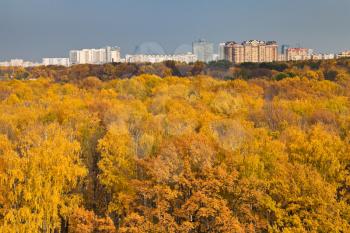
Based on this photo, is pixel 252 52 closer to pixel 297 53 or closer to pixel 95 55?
pixel 297 53

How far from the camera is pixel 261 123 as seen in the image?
32.8 metres

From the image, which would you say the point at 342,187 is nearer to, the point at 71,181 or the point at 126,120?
the point at 71,181

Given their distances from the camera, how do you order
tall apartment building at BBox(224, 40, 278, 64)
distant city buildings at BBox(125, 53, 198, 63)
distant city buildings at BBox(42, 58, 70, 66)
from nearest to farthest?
tall apartment building at BBox(224, 40, 278, 64)
distant city buildings at BBox(125, 53, 198, 63)
distant city buildings at BBox(42, 58, 70, 66)

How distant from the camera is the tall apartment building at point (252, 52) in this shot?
126125 millimetres

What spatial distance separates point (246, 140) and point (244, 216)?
14.6 ft

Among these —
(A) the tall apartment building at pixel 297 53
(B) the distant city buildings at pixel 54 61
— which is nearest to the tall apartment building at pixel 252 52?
(A) the tall apartment building at pixel 297 53

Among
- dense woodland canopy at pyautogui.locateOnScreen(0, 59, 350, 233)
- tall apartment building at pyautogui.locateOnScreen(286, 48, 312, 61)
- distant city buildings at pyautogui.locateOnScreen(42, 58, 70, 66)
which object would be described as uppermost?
tall apartment building at pyautogui.locateOnScreen(286, 48, 312, 61)

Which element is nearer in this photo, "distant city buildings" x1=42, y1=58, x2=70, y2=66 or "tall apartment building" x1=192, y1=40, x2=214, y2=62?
"tall apartment building" x1=192, y1=40, x2=214, y2=62

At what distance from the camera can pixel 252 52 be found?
12581 centimetres

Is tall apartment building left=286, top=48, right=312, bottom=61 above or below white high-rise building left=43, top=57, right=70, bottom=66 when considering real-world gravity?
above

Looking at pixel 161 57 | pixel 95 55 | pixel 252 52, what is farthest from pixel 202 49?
pixel 252 52

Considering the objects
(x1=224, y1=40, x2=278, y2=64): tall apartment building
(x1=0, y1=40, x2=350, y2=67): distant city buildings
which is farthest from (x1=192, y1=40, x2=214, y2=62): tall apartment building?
(x1=224, y1=40, x2=278, y2=64): tall apartment building

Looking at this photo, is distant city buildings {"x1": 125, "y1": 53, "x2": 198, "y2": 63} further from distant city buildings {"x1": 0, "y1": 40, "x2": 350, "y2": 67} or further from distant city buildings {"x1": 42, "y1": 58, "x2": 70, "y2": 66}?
distant city buildings {"x1": 42, "y1": 58, "x2": 70, "y2": 66}

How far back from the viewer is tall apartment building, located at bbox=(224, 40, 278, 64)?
4966 inches
